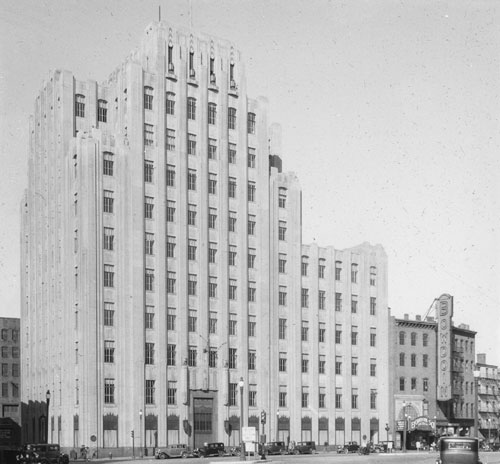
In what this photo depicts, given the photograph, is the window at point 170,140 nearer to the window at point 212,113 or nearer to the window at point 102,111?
the window at point 212,113

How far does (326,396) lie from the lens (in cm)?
11575

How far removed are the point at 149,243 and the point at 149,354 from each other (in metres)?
12.6

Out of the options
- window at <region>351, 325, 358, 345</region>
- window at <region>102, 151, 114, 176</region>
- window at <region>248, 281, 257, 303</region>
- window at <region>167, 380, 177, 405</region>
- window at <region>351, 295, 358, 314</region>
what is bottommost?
window at <region>167, 380, 177, 405</region>

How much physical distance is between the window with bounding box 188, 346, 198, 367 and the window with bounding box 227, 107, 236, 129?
27.9 meters

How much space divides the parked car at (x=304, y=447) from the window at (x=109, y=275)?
90.8 feet

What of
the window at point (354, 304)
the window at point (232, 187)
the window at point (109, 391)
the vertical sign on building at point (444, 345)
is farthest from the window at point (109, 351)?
the vertical sign on building at point (444, 345)

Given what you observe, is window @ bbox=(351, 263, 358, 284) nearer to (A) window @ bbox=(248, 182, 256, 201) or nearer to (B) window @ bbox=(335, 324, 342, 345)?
(B) window @ bbox=(335, 324, 342, 345)

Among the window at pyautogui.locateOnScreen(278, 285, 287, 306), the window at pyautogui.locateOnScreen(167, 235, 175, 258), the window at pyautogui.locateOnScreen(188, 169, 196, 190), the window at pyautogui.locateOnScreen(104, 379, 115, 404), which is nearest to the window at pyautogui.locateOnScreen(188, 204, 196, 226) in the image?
the window at pyautogui.locateOnScreen(188, 169, 196, 190)

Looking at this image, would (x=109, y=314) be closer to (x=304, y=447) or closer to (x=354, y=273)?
(x=304, y=447)

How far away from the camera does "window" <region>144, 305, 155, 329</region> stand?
334ft

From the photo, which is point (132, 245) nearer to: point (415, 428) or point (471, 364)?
point (415, 428)

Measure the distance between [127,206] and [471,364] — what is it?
197 feet

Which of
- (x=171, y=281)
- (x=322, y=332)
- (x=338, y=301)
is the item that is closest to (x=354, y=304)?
(x=338, y=301)

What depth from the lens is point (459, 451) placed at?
42.2m
